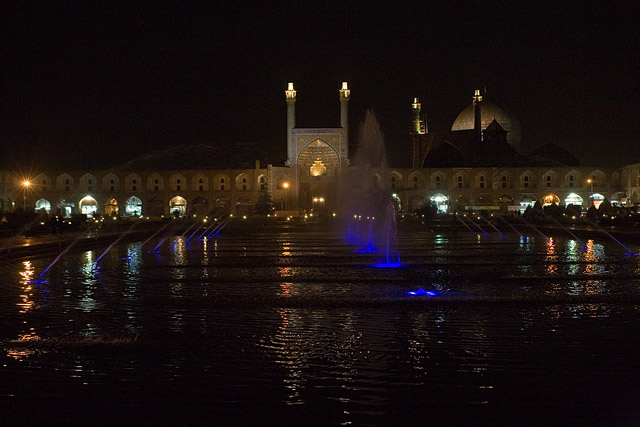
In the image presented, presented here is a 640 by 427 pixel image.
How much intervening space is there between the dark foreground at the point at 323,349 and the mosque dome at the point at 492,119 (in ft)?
174

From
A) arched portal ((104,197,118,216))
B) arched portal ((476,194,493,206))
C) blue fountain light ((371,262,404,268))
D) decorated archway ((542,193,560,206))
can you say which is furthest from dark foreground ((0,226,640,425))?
arched portal ((104,197,118,216))

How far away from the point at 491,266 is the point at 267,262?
14.6 feet

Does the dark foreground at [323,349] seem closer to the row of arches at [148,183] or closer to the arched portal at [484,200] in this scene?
the row of arches at [148,183]

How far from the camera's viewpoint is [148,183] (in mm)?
57531

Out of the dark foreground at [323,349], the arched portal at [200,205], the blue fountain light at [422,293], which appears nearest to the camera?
the dark foreground at [323,349]

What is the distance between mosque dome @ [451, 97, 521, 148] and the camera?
2485 inches

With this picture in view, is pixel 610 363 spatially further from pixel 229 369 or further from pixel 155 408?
pixel 155 408

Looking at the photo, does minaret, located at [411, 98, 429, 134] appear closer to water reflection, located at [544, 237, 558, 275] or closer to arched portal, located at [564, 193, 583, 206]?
arched portal, located at [564, 193, 583, 206]

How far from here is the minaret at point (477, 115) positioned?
6128cm

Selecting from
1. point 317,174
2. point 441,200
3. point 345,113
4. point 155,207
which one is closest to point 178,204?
point 155,207

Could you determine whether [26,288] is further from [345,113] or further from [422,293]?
[345,113]

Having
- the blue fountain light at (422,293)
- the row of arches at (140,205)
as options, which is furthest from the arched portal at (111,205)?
the blue fountain light at (422,293)

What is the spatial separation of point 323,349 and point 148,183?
53463mm

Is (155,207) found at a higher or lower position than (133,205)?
lower
